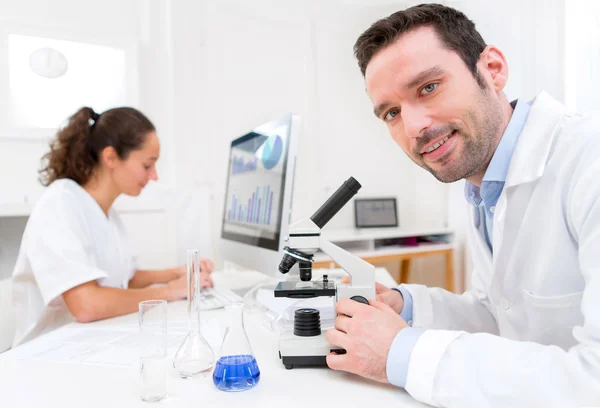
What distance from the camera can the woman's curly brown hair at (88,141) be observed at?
1512mm

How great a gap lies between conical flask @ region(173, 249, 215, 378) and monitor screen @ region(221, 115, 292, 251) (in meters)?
0.50

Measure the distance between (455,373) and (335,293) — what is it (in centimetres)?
27

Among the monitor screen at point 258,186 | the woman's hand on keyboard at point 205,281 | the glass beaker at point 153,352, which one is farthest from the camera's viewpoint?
the woman's hand on keyboard at point 205,281

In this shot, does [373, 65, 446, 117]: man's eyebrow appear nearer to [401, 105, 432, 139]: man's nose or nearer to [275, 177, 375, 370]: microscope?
[401, 105, 432, 139]: man's nose

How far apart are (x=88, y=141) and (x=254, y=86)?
152 centimetres

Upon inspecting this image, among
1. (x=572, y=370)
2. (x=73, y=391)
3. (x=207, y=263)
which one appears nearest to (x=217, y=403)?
(x=73, y=391)

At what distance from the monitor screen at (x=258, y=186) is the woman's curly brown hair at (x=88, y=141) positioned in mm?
397

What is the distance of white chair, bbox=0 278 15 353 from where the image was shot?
4.40 ft

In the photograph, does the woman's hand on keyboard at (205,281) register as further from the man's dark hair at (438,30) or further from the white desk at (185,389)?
the man's dark hair at (438,30)

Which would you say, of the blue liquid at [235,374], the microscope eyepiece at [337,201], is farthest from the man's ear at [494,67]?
the blue liquid at [235,374]

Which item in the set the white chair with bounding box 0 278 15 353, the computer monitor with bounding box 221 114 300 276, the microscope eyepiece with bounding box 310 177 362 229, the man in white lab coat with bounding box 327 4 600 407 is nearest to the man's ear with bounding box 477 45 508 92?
the man in white lab coat with bounding box 327 4 600 407

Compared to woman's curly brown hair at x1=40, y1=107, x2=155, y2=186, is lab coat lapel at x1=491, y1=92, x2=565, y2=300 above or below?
below

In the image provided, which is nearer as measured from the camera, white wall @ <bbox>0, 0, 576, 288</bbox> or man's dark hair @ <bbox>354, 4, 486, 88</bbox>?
man's dark hair @ <bbox>354, 4, 486, 88</bbox>

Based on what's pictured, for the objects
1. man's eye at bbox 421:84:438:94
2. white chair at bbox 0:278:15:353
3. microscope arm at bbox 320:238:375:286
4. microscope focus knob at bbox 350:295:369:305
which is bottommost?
white chair at bbox 0:278:15:353
